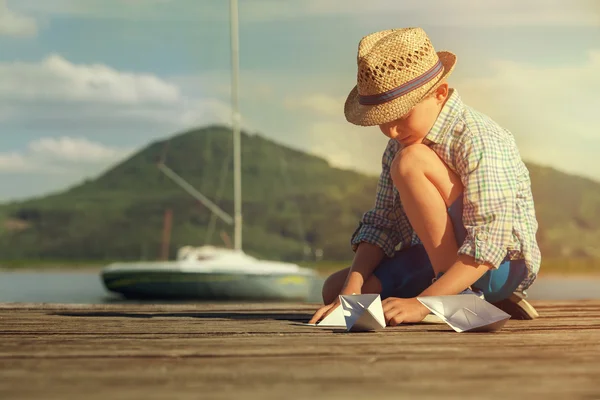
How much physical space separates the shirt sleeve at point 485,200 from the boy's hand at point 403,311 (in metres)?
0.21

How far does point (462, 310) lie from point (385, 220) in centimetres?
71

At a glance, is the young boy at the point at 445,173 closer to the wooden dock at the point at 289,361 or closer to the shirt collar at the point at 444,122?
the shirt collar at the point at 444,122

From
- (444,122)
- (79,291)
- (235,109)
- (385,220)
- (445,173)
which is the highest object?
(235,109)

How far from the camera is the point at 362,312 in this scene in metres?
2.69

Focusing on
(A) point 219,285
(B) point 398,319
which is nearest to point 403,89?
(B) point 398,319

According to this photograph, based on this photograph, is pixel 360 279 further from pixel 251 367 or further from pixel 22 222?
pixel 22 222

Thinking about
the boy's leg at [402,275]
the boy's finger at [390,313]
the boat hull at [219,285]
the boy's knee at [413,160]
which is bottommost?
the boat hull at [219,285]

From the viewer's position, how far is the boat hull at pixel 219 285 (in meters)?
25.6

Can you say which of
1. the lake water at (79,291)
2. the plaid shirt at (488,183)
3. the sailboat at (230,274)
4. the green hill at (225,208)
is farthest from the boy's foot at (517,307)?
the green hill at (225,208)

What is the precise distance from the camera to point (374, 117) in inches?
117

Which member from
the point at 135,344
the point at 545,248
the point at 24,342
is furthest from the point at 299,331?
the point at 545,248

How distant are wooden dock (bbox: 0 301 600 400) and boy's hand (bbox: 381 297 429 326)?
0.04 metres

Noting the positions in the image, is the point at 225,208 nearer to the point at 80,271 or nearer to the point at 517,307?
the point at 80,271

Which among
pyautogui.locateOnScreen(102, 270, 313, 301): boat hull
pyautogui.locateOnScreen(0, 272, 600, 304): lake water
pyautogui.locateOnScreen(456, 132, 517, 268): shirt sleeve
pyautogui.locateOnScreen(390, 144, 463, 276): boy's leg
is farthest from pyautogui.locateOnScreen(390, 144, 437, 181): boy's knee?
pyautogui.locateOnScreen(102, 270, 313, 301): boat hull
